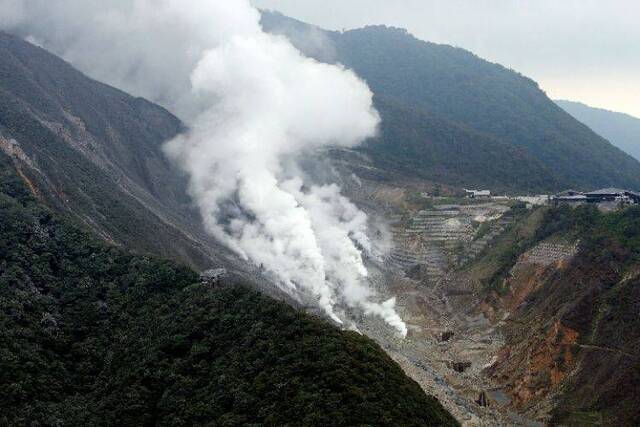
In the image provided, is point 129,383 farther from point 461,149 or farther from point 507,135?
point 507,135

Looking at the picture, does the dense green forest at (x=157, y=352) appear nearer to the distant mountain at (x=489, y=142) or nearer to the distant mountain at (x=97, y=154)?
the distant mountain at (x=97, y=154)

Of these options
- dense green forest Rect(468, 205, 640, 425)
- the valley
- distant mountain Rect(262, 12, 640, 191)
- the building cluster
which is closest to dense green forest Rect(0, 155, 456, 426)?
the valley

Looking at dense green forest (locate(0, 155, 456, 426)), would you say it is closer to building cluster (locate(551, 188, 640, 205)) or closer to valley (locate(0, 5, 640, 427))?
valley (locate(0, 5, 640, 427))

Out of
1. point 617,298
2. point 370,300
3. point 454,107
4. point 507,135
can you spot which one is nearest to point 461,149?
point 507,135

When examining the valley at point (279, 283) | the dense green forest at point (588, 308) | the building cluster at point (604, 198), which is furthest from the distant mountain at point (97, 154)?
the building cluster at point (604, 198)

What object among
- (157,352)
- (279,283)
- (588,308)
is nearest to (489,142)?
(279,283)

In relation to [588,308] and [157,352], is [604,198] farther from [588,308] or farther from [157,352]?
[157,352]
